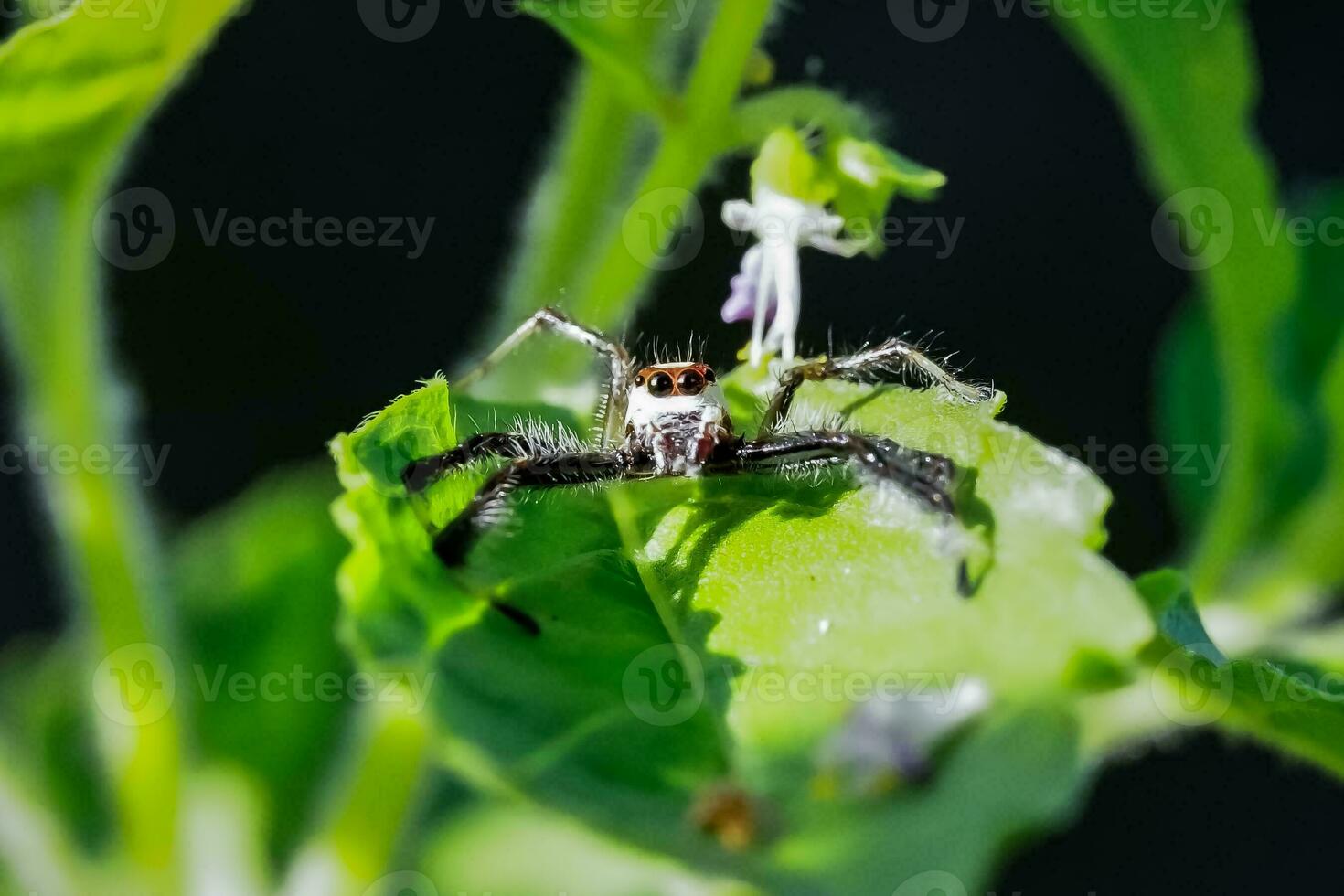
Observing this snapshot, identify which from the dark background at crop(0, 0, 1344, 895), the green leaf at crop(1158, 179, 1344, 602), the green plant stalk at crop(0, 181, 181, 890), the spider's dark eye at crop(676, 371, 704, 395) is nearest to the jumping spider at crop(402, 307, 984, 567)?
the spider's dark eye at crop(676, 371, 704, 395)

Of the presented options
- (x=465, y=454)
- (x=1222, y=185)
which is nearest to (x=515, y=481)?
(x=465, y=454)

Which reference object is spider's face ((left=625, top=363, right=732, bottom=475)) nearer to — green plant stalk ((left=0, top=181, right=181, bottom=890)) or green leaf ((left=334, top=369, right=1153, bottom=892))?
green leaf ((left=334, top=369, right=1153, bottom=892))

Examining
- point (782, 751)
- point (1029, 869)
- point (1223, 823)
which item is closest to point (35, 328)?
point (782, 751)

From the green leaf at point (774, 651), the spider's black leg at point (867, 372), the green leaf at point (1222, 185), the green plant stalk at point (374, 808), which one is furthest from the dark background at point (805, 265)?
the green leaf at point (774, 651)

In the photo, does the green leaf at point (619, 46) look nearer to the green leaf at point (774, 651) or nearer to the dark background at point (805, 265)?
the green leaf at point (774, 651)

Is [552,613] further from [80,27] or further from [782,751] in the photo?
[80,27]

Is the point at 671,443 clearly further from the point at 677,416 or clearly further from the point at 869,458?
the point at 869,458
